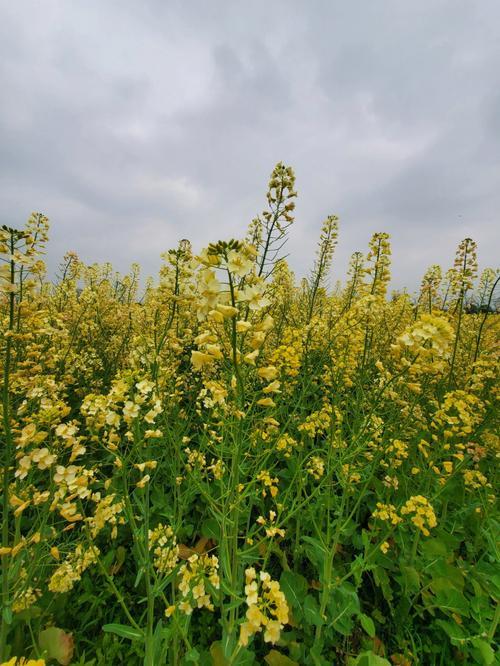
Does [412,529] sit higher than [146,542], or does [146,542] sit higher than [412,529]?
[146,542]

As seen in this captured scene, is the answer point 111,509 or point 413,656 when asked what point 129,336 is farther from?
point 413,656

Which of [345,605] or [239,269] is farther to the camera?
[345,605]

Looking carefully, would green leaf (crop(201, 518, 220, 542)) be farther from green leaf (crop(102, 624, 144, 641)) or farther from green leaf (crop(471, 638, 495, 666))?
green leaf (crop(471, 638, 495, 666))

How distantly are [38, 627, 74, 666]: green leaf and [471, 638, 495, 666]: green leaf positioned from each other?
2713mm

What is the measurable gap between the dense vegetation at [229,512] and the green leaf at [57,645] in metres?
0.01

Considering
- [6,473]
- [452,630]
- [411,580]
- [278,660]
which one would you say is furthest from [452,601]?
[6,473]

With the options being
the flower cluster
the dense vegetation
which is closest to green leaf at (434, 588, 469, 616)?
the dense vegetation

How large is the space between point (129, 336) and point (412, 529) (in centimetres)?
461

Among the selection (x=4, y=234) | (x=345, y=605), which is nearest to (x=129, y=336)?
(x=4, y=234)

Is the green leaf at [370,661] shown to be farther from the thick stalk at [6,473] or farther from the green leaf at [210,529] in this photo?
the thick stalk at [6,473]

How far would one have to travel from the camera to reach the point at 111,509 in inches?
75.3

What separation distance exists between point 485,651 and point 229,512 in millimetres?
2004

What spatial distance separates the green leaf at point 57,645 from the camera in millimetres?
1929

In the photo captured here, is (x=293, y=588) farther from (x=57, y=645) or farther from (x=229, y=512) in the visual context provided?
(x=57, y=645)
